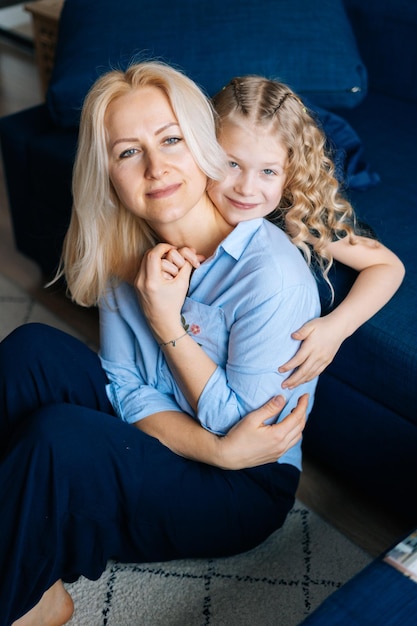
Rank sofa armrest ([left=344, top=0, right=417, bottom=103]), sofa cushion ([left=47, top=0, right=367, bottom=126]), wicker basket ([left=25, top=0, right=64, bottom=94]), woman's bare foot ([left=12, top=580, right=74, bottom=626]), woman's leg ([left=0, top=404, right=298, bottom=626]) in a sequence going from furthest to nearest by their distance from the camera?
1. wicker basket ([left=25, top=0, right=64, bottom=94])
2. sofa armrest ([left=344, top=0, right=417, bottom=103])
3. sofa cushion ([left=47, top=0, right=367, bottom=126])
4. woman's bare foot ([left=12, top=580, right=74, bottom=626])
5. woman's leg ([left=0, top=404, right=298, bottom=626])

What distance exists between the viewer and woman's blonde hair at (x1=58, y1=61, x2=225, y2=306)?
121 cm

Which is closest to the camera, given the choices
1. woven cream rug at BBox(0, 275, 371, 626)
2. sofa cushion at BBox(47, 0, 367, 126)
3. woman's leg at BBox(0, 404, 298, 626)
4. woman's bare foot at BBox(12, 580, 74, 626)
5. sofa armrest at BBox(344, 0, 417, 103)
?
woman's leg at BBox(0, 404, 298, 626)

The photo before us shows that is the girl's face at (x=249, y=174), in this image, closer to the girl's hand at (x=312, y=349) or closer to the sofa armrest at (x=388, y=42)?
the girl's hand at (x=312, y=349)

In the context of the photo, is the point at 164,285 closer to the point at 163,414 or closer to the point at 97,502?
the point at 163,414

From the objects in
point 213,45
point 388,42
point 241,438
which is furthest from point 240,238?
point 388,42

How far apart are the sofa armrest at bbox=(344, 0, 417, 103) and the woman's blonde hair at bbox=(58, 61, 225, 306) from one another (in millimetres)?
1060

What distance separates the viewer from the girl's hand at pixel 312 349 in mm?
1249

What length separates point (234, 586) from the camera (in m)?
1.45

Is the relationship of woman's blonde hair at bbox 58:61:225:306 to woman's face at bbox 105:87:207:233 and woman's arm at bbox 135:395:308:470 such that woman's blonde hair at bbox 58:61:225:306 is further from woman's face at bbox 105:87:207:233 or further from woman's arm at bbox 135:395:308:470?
woman's arm at bbox 135:395:308:470

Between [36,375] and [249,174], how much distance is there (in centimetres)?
52

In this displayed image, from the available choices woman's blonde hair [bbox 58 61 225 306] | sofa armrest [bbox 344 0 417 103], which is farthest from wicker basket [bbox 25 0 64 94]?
woman's blonde hair [bbox 58 61 225 306]

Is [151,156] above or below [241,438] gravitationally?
above

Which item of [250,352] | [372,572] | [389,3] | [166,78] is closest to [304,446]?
[250,352]

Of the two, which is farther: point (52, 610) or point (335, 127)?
point (335, 127)
